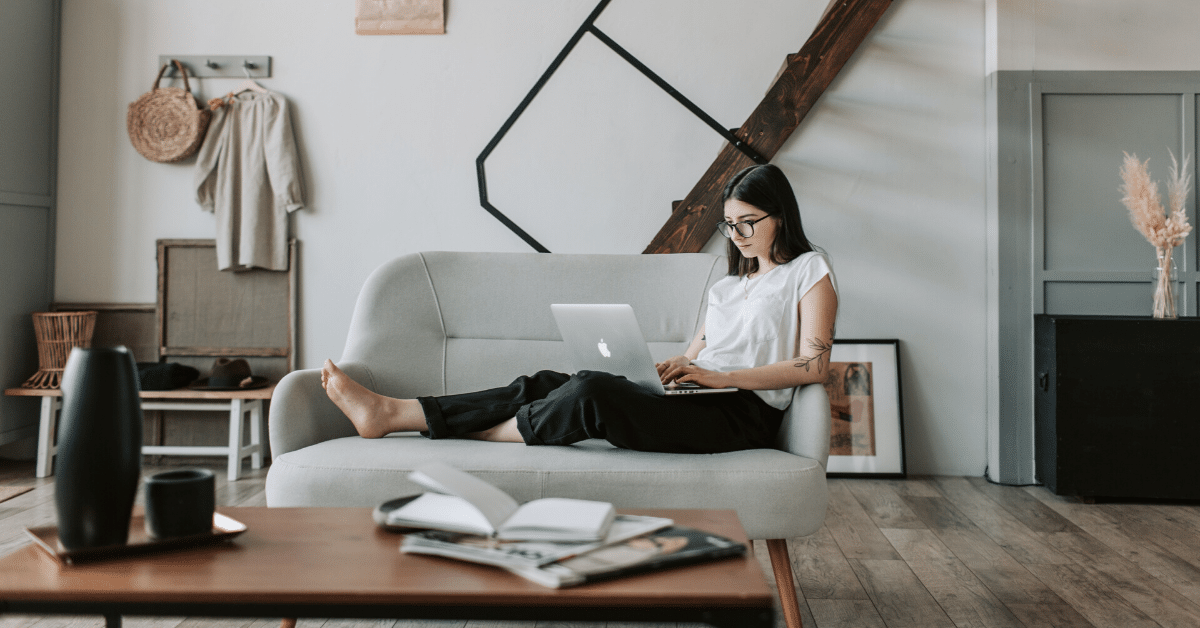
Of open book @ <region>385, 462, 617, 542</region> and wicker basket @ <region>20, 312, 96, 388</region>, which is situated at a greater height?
wicker basket @ <region>20, 312, 96, 388</region>

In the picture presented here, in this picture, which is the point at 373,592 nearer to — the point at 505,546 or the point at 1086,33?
the point at 505,546

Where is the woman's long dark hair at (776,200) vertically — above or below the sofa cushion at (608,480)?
above

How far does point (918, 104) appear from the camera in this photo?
324cm

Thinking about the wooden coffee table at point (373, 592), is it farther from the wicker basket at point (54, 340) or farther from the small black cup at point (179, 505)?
the wicker basket at point (54, 340)

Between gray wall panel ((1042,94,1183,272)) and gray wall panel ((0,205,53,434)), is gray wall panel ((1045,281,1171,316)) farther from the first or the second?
gray wall panel ((0,205,53,434))

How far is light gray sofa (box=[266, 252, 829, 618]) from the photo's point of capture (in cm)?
160

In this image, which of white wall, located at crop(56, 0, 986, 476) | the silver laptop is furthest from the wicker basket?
the silver laptop

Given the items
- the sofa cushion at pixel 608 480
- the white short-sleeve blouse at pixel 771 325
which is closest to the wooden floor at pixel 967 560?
the sofa cushion at pixel 608 480

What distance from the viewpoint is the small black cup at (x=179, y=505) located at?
3.26ft

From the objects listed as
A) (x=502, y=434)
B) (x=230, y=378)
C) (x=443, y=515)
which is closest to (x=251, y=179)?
(x=230, y=378)

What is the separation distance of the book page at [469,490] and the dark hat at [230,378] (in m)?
2.48

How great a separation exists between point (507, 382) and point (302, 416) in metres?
0.62

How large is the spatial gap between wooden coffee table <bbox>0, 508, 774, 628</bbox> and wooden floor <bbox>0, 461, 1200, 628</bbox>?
53 centimetres

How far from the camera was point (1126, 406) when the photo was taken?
2.76m
